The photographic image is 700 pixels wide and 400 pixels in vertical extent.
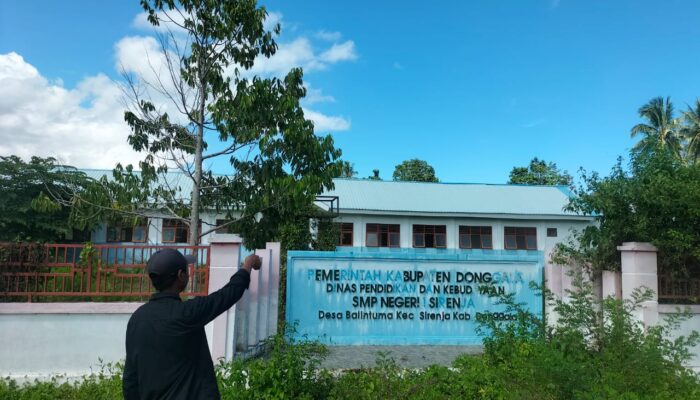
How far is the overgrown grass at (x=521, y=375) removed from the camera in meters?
4.01

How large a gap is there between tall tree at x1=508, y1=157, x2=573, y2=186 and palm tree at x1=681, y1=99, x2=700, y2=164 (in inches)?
336

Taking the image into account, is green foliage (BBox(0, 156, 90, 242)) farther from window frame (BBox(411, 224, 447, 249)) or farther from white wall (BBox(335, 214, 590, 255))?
window frame (BBox(411, 224, 447, 249))

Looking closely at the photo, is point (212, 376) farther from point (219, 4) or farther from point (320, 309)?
point (219, 4)

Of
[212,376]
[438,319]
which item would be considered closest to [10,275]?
[212,376]

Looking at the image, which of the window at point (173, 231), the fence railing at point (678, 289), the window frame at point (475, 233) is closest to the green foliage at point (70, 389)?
the fence railing at point (678, 289)

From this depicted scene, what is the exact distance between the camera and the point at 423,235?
21031 mm

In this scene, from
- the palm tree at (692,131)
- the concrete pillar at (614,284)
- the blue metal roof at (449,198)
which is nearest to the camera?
the concrete pillar at (614,284)

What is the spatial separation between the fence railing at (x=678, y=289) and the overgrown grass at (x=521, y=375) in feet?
6.60

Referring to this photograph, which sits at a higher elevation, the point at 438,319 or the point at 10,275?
the point at 10,275

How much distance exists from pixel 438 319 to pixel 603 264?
274 centimetres

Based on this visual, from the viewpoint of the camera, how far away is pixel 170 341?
2289 millimetres

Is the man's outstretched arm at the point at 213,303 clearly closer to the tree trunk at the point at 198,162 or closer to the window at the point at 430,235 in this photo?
the tree trunk at the point at 198,162

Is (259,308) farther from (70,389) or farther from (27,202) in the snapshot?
(27,202)

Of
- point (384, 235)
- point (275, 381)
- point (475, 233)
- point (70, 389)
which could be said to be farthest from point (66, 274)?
point (475, 233)
